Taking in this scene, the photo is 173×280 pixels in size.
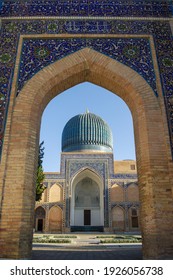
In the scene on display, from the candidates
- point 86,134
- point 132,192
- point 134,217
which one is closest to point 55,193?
point 86,134

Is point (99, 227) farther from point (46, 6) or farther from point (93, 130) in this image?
point (46, 6)

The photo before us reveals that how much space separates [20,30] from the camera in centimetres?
525

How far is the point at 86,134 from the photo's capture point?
2112cm

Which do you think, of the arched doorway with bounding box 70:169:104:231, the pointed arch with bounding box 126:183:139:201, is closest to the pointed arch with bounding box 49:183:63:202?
the arched doorway with bounding box 70:169:104:231

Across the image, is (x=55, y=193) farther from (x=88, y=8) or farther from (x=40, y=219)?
(x=88, y=8)

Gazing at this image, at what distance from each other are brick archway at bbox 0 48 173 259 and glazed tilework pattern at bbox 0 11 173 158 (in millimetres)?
201

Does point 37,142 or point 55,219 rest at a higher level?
point 37,142

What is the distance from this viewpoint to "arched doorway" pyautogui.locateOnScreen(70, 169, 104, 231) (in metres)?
19.3

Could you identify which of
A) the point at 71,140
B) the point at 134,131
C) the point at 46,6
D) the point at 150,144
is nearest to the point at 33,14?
the point at 46,6

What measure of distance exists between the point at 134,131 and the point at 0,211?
2693 mm

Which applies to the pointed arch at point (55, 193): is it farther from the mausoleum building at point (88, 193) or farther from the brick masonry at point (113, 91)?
the brick masonry at point (113, 91)

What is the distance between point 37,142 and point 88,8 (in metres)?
3.32

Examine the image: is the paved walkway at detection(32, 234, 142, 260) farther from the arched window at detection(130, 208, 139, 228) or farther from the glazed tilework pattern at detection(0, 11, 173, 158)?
the arched window at detection(130, 208, 139, 228)

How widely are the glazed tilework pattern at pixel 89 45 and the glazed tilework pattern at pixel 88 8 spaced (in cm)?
20
